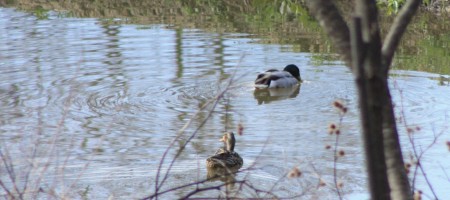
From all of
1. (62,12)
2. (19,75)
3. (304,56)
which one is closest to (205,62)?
(304,56)

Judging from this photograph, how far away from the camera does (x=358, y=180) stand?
8.66 metres

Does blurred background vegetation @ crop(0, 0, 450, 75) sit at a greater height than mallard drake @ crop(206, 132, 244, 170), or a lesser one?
lesser

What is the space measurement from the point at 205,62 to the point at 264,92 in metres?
2.01

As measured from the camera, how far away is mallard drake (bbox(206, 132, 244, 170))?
30.3 ft

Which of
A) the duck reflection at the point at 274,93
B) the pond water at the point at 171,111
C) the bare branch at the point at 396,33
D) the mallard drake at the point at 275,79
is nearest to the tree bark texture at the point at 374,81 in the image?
the bare branch at the point at 396,33

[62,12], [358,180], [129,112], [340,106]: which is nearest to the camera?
[340,106]

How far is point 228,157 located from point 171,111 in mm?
2910

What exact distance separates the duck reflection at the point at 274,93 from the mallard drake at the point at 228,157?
11.3ft

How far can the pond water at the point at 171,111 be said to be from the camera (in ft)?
28.7

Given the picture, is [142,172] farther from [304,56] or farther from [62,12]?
[62,12]

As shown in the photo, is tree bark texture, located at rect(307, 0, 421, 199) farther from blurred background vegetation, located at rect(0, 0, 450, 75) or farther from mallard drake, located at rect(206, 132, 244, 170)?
blurred background vegetation, located at rect(0, 0, 450, 75)

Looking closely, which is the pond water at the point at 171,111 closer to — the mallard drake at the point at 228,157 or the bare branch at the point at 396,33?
the mallard drake at the point at 228,157

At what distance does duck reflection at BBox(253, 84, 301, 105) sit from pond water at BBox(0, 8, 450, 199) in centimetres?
4

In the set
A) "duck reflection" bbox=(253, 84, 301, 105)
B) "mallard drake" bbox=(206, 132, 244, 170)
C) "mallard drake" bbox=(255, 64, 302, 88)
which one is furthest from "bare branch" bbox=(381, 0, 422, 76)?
"mallard drake" bbox=(255, 64, 302, 88)
